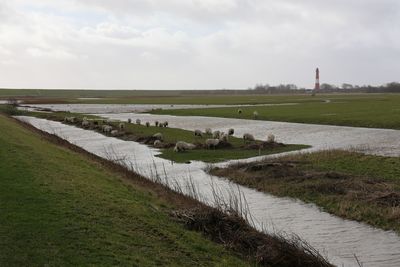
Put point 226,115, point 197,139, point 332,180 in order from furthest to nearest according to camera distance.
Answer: point 226,115 → point 197,139 → point 332,180

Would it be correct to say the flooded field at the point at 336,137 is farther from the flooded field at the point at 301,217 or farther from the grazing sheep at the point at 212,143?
the grazing sheep at the point at 212,143

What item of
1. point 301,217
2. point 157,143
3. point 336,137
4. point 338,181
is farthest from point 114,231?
point 336,137

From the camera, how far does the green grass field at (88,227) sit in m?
10.8

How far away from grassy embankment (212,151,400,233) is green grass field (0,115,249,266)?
5910 millimetres

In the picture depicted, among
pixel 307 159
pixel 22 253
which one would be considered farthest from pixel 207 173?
pixel 22 253

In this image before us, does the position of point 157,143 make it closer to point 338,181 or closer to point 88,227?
point 338,181

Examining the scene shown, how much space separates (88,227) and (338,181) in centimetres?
1190

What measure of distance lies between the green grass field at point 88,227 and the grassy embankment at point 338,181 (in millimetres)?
5910

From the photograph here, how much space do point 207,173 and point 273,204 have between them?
7.43 m

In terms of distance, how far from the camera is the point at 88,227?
12.9m

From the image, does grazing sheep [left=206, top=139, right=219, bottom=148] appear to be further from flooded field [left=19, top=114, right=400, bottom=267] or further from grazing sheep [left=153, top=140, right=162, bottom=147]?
grazing sheep [left=153, top=140, right=162, bottom=147]

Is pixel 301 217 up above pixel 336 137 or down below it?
below

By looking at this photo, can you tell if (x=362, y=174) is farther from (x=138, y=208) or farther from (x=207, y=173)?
(x=138, y=208)

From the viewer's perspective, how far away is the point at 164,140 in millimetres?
40906
